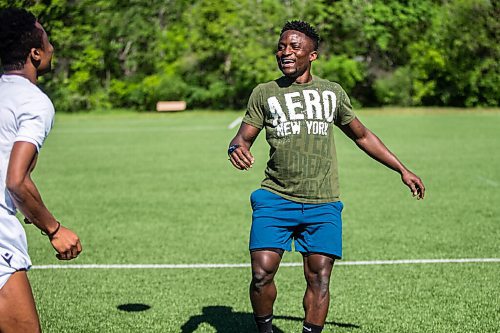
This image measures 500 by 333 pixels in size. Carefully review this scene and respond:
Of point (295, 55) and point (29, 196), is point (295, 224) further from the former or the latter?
point (29, 196)

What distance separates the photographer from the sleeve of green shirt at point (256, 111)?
5559mm

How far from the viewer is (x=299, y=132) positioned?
5492 millimetres

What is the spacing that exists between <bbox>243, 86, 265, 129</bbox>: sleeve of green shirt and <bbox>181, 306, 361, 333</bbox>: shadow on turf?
177 cm

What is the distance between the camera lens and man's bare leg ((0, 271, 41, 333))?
156 inches

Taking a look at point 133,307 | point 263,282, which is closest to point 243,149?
point 263,282

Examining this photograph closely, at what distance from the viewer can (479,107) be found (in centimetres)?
4519

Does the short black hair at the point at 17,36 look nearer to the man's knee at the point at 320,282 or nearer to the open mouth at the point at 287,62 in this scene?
the open mouth at the point at 287,62

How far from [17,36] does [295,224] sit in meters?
2.29

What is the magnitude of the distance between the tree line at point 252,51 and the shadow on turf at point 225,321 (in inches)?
1549

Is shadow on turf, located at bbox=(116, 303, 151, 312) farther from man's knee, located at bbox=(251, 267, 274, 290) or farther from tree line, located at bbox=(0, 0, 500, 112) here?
tree line, located at bbox=(0, 0, 500, 112)

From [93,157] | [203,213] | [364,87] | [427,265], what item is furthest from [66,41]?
[427,265]

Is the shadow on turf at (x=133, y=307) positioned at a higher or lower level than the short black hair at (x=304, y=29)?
lower

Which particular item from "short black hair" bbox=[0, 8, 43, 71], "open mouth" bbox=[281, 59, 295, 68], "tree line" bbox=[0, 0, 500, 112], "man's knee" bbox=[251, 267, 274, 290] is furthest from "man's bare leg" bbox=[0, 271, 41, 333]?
"tree line" bbox=[0, 0, 500, 112]

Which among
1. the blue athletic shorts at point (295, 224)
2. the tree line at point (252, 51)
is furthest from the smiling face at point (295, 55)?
the tree line at point (252, 51)
